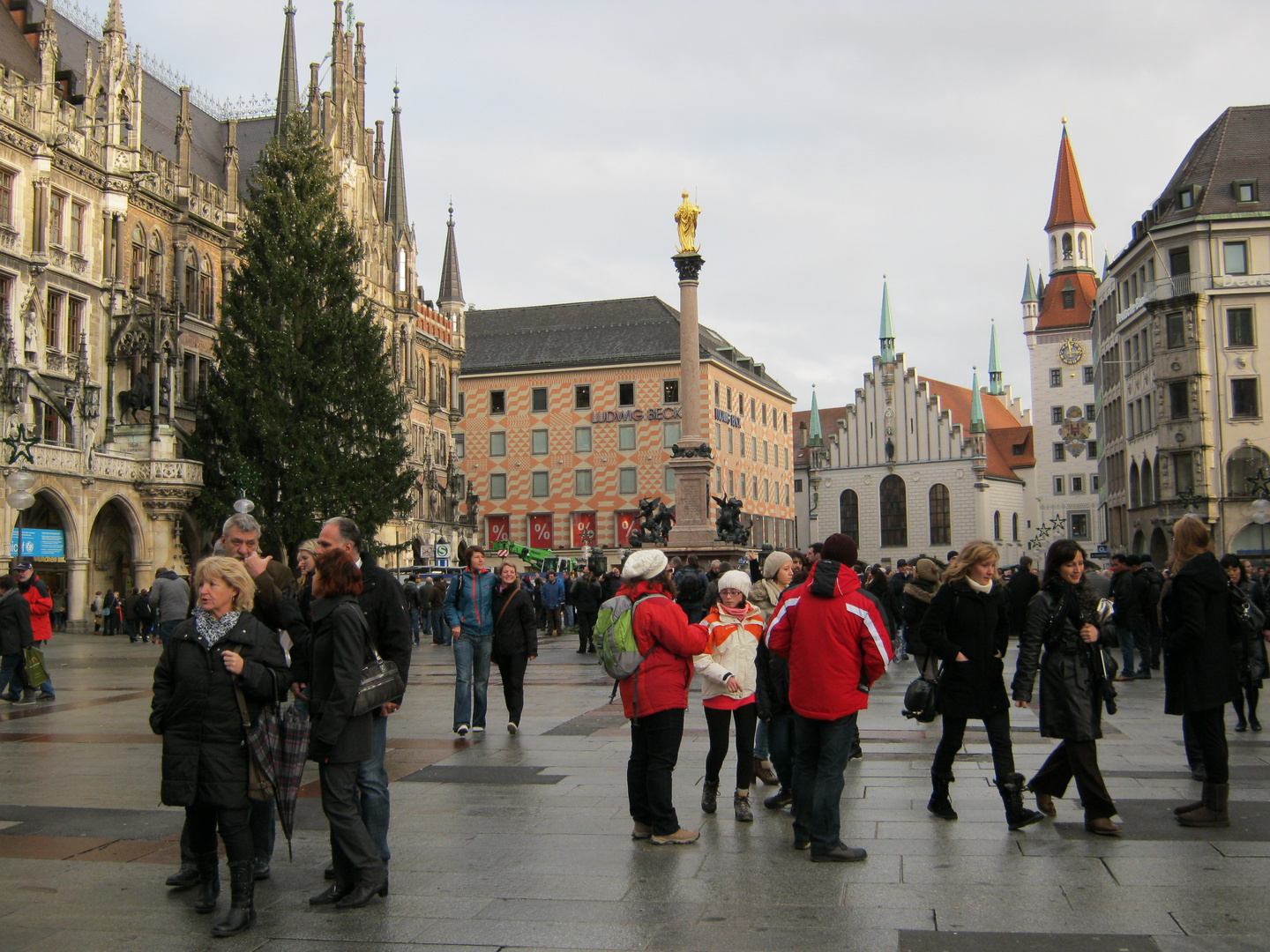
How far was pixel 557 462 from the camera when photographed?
73.6 metres

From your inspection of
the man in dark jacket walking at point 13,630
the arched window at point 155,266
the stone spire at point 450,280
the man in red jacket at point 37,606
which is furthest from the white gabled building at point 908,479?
the man in dark jacket walking at point 13,630

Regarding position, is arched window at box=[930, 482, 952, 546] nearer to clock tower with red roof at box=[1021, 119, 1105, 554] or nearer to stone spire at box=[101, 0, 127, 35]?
clock tower with red roof at box=[1021, 119, 1105, 554]

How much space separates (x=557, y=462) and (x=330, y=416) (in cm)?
3778

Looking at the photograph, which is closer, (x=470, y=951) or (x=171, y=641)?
(x=470, y=951)

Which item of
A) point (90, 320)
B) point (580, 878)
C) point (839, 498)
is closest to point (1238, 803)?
point (580, 878)

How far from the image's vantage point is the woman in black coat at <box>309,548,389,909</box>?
6.14m

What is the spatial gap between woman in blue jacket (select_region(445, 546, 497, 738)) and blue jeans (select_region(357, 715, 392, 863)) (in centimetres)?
583

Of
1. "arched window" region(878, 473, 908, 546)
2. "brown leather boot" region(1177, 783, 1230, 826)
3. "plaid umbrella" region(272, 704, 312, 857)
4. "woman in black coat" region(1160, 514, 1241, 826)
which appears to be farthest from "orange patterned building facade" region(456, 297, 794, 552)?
"plaid umbrella" region(272, 704, 312, 857)

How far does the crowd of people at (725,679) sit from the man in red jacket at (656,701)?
0.01m

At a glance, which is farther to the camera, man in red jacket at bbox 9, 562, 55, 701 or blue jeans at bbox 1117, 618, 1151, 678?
blue jeans at bbox 1117, 618, 1151, 678

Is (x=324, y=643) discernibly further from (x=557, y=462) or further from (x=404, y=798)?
(x=557, y=462)

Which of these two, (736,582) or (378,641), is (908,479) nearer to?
(736,582)

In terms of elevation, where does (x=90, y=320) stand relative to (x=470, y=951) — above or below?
above

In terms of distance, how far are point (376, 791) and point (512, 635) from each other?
241 inches
